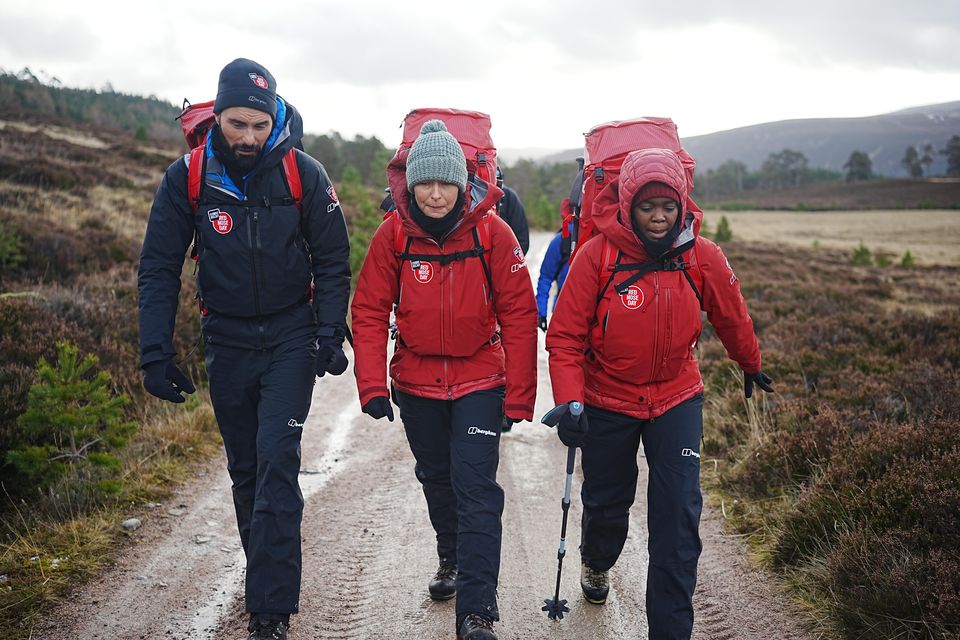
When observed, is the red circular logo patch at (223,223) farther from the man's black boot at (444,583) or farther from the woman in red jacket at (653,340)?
the man's black boot at (444,583)

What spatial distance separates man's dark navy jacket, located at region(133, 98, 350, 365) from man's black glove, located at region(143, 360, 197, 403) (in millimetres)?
40

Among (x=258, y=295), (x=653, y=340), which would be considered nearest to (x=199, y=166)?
(x=258, y=295)

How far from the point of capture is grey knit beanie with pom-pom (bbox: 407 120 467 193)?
133 inches

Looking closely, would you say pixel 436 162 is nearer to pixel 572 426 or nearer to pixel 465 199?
pixel 465 199

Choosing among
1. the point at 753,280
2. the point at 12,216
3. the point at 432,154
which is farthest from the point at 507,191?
the point at 753,280

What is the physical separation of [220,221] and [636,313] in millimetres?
2074

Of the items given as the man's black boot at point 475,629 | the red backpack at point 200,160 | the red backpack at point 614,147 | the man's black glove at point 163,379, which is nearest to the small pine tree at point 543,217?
the red backpack at point 614,147

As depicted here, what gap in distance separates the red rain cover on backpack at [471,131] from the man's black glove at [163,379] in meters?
2.32

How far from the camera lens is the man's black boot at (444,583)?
388cm

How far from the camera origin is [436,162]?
3.38 m

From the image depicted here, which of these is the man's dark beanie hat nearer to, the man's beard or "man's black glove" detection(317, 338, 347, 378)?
the man's beard

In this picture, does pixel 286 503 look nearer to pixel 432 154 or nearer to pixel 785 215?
pixel 432 154

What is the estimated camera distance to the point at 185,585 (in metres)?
4.03

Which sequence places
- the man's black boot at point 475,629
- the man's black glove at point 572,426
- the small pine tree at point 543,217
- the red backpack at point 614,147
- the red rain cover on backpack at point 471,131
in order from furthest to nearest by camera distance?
1. the small pine tree at point 543,217
2. the red rain cover on backpack at point 471,131
3. the red backpack at point 614,147
4. the man's black glove at point 572,426
5. the man's black boot at point 475,629
